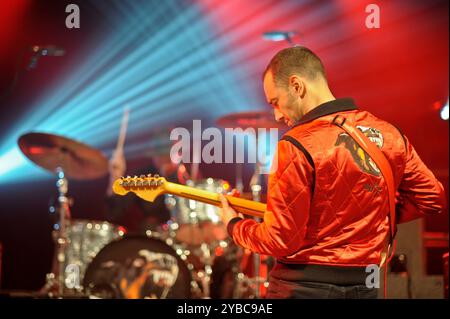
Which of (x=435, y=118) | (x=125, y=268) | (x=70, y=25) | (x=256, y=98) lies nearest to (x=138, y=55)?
(x=70, y=25)

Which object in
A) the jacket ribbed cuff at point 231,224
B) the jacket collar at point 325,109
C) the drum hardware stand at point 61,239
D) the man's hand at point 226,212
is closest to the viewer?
the jacket collar at point 325,109

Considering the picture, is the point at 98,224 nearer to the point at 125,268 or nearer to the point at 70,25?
the point at 125,268

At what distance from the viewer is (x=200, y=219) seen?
23.6ft

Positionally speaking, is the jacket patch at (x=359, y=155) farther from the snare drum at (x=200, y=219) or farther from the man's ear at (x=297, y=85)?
the snare drum at (x=200, y=219)

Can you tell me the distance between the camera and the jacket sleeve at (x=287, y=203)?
257 centimetres

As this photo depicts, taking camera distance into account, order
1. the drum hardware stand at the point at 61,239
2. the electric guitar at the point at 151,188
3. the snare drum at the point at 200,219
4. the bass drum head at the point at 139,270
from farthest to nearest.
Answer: the drum hardware stand at the point at 61,239 → the snare drum at the point at 200,219 → the bass drum head at the point at 139,270 → the electric guitar at the point at 151,188

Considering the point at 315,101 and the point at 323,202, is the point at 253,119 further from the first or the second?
the point at 323,202

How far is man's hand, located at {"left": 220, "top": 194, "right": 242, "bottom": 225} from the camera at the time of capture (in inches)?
120

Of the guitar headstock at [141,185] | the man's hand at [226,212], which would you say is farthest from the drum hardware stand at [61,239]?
the man's hand at [226,212]

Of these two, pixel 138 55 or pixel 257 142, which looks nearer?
pixel 257 142

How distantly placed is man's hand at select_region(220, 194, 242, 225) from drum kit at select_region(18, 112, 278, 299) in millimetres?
3413

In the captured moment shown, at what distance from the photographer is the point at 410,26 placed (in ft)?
26.7

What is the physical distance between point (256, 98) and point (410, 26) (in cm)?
222

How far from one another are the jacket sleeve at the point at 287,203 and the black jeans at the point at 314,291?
14 centimetres
